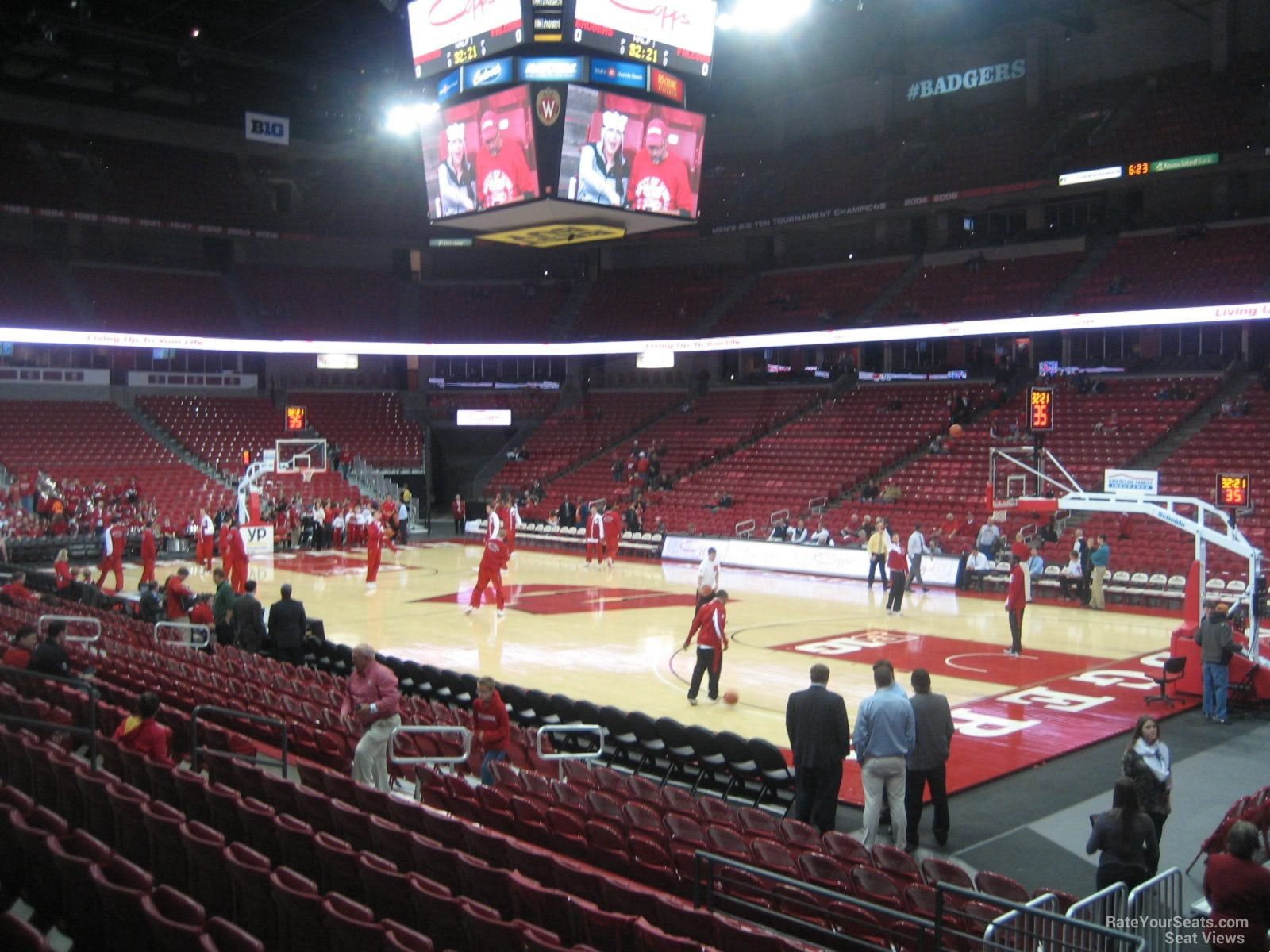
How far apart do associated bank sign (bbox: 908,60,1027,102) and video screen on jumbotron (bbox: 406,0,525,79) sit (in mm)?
22671

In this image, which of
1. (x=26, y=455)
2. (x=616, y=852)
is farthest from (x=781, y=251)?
(x=616, y=852)

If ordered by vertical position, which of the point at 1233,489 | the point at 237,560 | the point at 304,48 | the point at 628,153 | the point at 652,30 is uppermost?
the point at 304,48

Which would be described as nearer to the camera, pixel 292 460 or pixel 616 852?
pixel 616 852

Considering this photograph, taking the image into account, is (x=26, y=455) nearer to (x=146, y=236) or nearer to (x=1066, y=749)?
(x=146, y=236)

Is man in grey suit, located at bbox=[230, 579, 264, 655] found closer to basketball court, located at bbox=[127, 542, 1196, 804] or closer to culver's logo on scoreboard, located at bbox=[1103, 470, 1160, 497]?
basketball court, located at bbox=[127, 542, 1196, 804]

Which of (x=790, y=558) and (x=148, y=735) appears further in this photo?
(x=790, y=558)

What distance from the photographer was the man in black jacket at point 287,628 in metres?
14.2

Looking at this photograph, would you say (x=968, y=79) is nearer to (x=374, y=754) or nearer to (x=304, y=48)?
(x=304, y=48)

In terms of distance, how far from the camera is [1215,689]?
12562 millimetres

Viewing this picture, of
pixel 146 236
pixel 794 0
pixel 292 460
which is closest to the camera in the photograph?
pixel 794 0

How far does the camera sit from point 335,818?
6754mm

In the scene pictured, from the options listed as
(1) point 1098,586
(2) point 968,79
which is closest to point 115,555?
(1) point 1098,586

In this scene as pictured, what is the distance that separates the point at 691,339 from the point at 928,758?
29.0 m

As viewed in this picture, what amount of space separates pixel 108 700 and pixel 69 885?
5154mm
